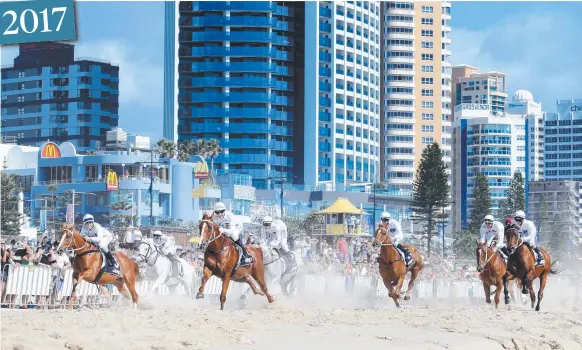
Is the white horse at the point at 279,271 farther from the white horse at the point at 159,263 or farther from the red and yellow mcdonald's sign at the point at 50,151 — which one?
the red and yellow mcdonald's sign at the point at 50,151

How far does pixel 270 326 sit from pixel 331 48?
150300 millimetres

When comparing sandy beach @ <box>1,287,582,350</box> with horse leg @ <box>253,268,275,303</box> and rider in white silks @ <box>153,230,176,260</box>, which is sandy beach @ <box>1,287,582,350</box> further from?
rider in white silks @ <box>153,230,176,260</box>

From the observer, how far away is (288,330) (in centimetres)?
2312

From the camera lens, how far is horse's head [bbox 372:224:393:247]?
32219 mm

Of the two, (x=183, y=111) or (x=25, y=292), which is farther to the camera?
(x=183, y=111)

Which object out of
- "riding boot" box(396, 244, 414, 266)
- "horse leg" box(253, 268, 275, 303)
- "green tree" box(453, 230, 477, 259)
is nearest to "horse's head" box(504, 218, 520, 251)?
"riding boot" box(396, 244, 414, 266)

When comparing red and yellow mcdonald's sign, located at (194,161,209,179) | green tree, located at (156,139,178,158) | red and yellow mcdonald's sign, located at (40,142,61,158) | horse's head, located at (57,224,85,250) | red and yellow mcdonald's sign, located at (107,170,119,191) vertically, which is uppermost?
green tree, located at (156,139,178,158)

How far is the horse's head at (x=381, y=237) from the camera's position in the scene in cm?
3222

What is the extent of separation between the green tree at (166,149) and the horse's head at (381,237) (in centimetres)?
10141

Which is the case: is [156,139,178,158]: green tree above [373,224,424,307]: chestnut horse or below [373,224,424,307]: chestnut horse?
above

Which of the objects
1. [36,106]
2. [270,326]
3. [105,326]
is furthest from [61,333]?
[36,106]

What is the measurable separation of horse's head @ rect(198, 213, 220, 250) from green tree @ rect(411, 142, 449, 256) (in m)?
72.5

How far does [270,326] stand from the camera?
23547 mm

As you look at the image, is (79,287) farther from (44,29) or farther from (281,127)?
(281,127)
